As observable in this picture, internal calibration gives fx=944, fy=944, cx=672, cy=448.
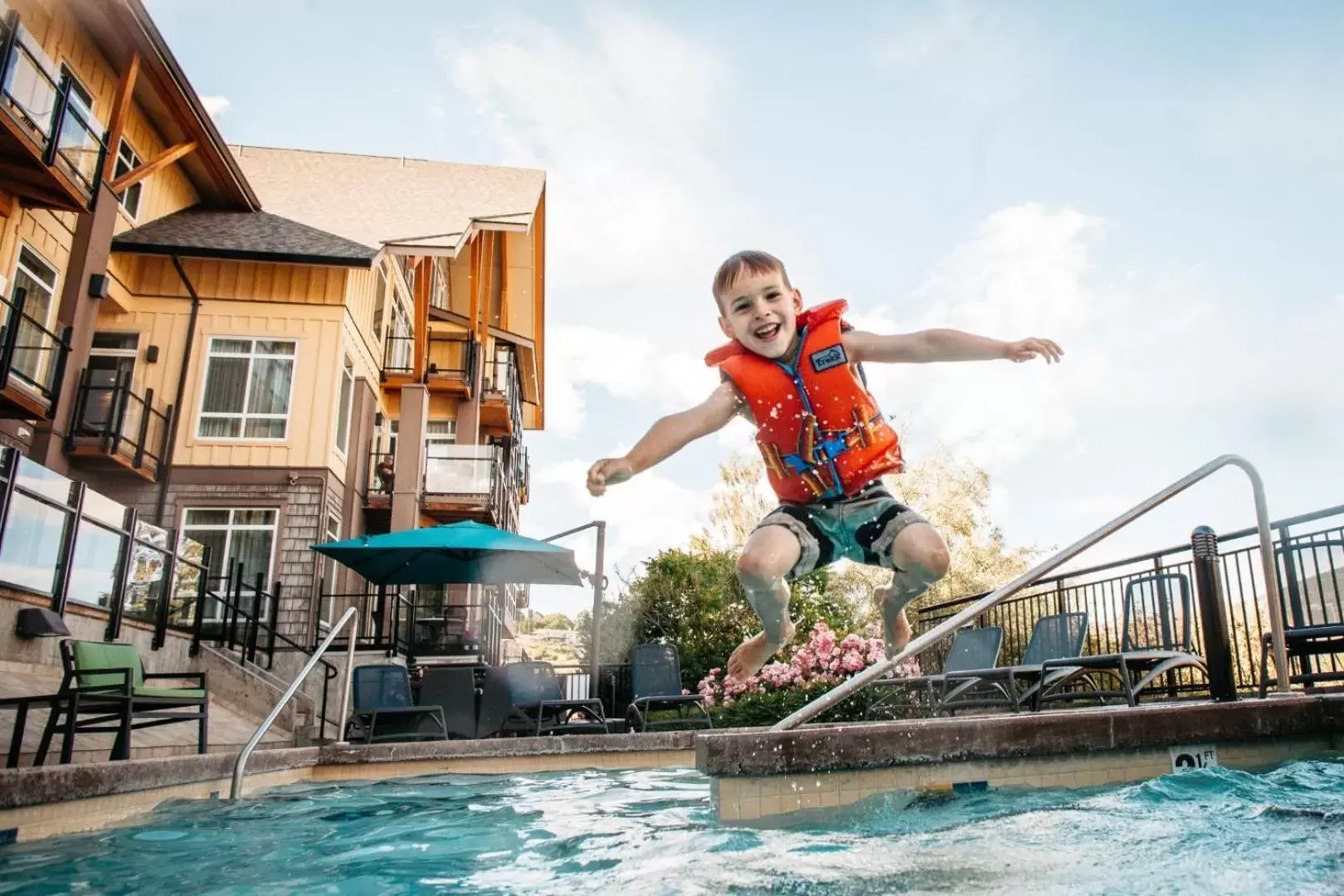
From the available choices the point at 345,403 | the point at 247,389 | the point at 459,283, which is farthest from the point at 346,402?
the point at 459,283

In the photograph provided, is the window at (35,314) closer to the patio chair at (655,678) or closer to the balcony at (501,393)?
the patio chair at (655,678)

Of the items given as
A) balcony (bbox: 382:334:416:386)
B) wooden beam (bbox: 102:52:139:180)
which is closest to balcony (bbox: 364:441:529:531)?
balcony (bbox: 382:334:416:386)

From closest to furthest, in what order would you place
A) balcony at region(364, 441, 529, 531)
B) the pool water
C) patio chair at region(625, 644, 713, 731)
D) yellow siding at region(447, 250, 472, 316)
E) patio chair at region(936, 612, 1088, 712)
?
the pool water
patio chair at region(936, 612, 1088, 712)
patio chair at region(625, 644, 713, 731)
balcony at region(364, 441, 529, 531)
yellow siding at region(447, 250, 472, 316)

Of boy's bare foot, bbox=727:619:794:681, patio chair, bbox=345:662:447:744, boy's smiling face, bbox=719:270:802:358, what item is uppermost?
boy's smiling face, bbox=719:270:802:358

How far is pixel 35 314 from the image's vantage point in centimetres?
1380

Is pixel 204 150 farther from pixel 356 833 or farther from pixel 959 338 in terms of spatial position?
pixel 959 338

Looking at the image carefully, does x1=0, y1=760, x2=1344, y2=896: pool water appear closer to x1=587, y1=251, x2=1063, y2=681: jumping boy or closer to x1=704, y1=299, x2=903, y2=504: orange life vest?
x1=587, y1=251, x2=1063, y2=681: jumping boy

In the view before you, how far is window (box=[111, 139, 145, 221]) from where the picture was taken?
16078 millimetres

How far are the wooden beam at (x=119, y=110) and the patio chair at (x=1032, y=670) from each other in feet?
45.6

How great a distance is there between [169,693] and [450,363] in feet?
61.9

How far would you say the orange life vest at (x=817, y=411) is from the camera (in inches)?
143

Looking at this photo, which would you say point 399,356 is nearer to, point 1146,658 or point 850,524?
point 1146,658

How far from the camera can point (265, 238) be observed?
58.7 feet

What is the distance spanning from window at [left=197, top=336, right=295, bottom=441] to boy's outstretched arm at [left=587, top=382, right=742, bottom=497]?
15370 mm
